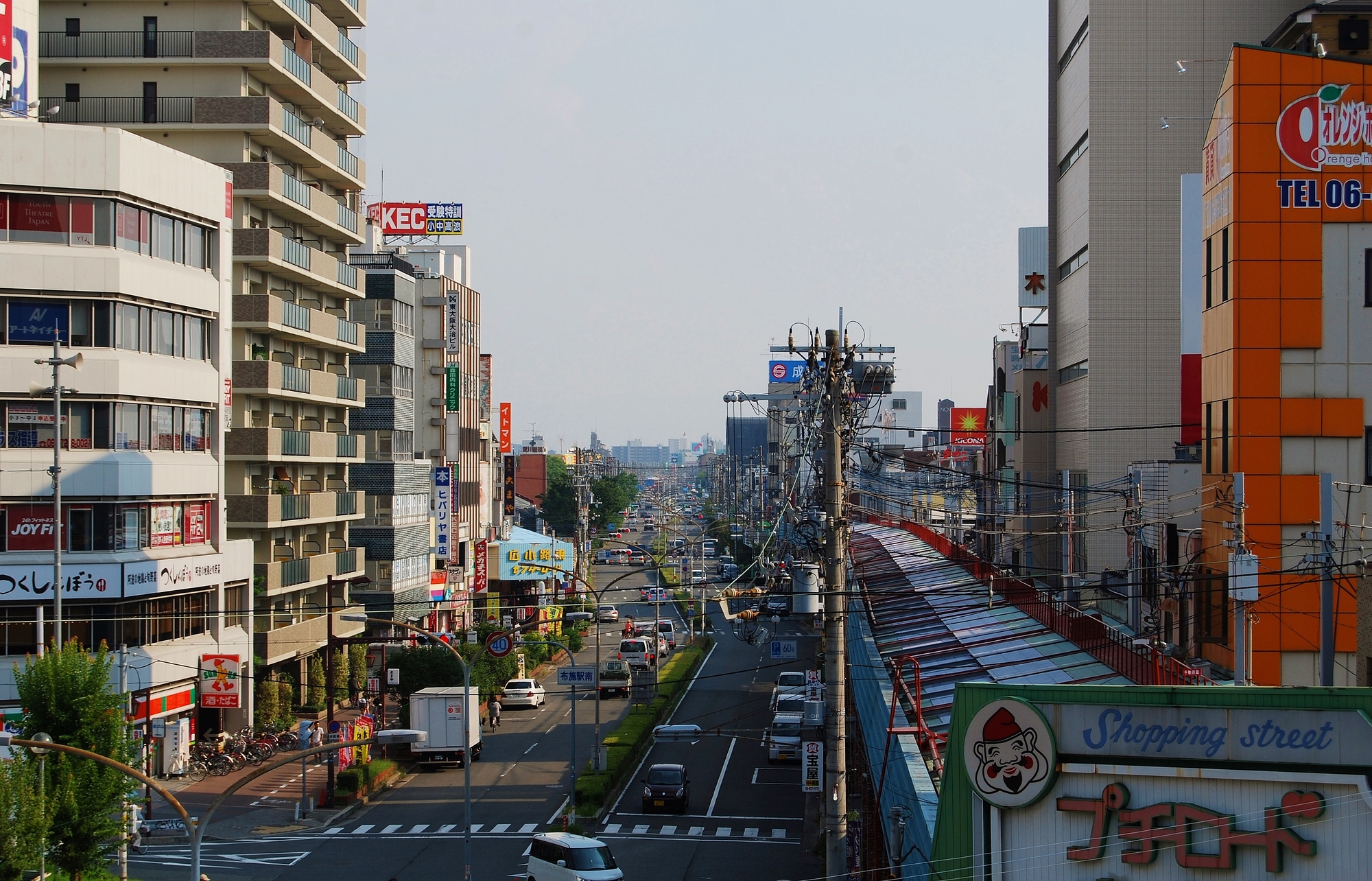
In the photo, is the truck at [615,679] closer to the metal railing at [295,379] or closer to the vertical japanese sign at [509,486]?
the metal railing at [295,379]

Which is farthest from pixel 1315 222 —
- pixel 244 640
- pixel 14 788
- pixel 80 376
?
pixel 244 640

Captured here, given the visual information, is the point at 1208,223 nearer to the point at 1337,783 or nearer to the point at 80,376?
the point at 1337,783

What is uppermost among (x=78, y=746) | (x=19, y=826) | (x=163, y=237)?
(x=163, y=237)

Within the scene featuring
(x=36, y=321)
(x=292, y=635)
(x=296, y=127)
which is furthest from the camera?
(x=296, y=127)

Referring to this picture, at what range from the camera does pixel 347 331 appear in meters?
61.5

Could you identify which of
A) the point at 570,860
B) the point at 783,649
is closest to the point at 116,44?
the point at 570,860

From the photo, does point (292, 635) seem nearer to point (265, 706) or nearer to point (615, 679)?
point (265, 706)

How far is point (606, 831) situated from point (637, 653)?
1388 inches

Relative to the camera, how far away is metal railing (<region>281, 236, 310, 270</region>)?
53750 mm

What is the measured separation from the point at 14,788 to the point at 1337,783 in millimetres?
22193

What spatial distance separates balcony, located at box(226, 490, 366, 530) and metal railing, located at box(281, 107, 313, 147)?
578 inches

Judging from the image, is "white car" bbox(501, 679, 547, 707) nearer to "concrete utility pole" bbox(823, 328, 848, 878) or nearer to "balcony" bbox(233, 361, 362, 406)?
"balcony" bbox(233, 361, 362, 406)

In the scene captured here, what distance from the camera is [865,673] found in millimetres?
36938

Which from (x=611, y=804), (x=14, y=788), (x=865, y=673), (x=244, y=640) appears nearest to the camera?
(x=14, y=788)
